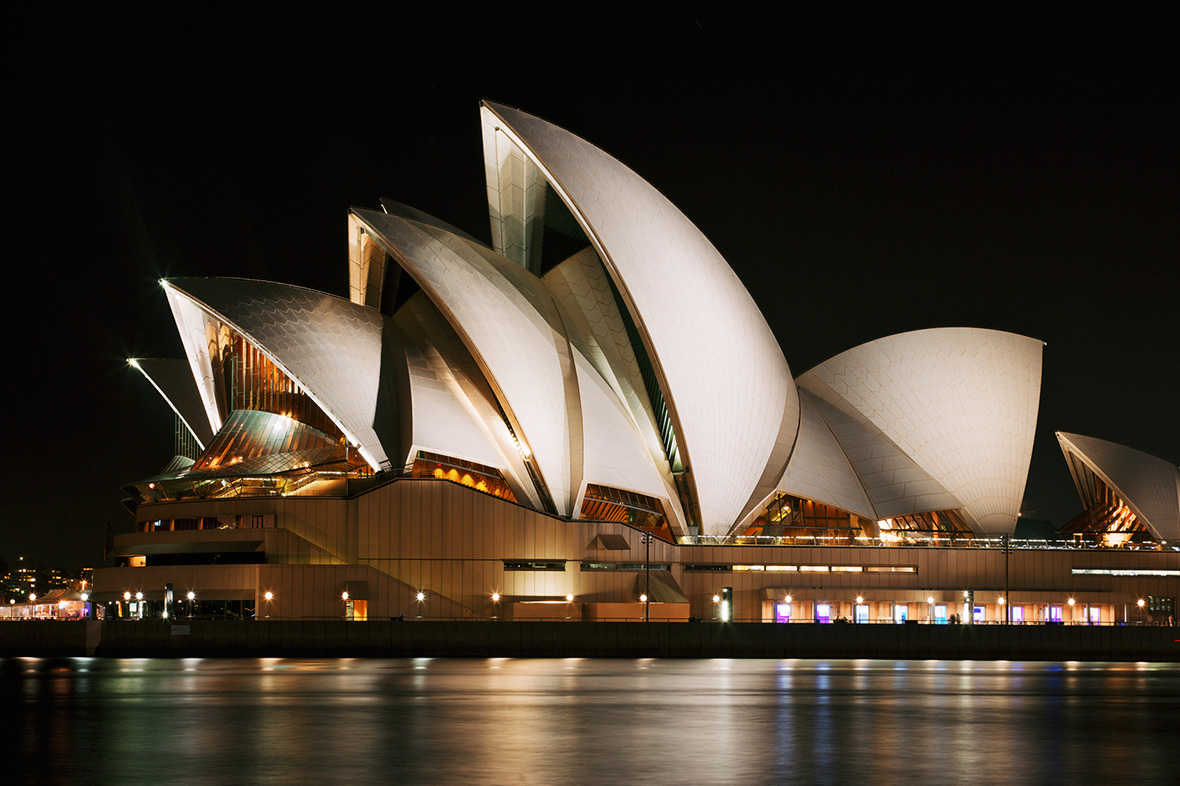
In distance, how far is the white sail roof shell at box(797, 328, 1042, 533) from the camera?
54.2 metres

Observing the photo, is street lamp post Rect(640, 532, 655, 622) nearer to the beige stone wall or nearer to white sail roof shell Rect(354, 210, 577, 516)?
the beige stone wall

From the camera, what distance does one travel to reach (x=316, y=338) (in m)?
45.4

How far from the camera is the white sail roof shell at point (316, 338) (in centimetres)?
4438

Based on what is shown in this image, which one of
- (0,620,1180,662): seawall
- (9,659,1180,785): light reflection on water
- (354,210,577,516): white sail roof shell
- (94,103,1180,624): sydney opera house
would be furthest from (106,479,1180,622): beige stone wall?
(9,659,1180,785): light reflection on water

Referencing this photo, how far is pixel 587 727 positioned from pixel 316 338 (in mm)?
29570

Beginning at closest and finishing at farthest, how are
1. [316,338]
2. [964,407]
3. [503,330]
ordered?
[316,338] < [503,330] < [964,407]

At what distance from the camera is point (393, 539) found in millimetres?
44031

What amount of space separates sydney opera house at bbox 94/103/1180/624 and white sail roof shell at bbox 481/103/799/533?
11 centimetres

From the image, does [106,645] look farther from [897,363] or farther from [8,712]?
[897,363]

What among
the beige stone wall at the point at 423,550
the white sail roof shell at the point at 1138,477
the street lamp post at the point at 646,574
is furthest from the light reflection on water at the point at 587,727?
the white sail roof shell at the point at 1138,477

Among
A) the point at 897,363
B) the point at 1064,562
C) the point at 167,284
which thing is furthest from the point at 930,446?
the point at 167,284

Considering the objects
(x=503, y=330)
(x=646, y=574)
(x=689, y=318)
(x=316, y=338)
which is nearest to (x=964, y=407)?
(x=689, y=318)

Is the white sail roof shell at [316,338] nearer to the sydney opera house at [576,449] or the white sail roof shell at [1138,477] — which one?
the sydney opera house at [576,449]

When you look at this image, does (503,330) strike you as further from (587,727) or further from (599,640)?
(587,727)
